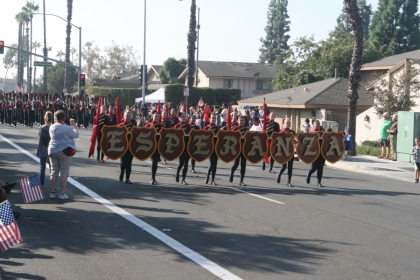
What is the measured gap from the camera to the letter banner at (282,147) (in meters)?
17.7

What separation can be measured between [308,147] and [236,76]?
183 ft

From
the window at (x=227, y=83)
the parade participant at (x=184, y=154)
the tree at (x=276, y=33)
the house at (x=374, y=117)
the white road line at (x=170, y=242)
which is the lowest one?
the white road line at (x=170, y=242)

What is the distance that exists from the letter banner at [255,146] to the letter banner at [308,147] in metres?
0.95

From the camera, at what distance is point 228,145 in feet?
57.0

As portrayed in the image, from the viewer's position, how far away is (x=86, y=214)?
12.1 m

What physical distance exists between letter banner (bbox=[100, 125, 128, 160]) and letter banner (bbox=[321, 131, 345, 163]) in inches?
212

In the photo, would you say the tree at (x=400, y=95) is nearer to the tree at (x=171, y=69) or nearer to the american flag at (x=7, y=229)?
the american flag at (x=7, y=229)

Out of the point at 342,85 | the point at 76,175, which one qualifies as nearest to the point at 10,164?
the point at 76,175

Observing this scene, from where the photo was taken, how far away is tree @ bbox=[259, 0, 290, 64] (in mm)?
117438

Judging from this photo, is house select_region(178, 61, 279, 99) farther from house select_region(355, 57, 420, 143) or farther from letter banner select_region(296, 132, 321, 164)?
letter banner select_region(296, 132, 321, 164)

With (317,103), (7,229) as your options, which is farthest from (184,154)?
(317,103)

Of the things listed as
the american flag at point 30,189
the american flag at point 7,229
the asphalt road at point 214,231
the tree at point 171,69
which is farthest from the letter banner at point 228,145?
the tree at point 171,69

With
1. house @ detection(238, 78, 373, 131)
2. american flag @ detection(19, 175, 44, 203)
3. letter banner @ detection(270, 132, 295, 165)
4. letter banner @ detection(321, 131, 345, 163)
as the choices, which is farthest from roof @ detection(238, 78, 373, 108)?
american flag @ detection(19, 175, 44, 203)

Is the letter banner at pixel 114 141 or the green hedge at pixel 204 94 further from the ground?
the green hedge at pixel 204 94
